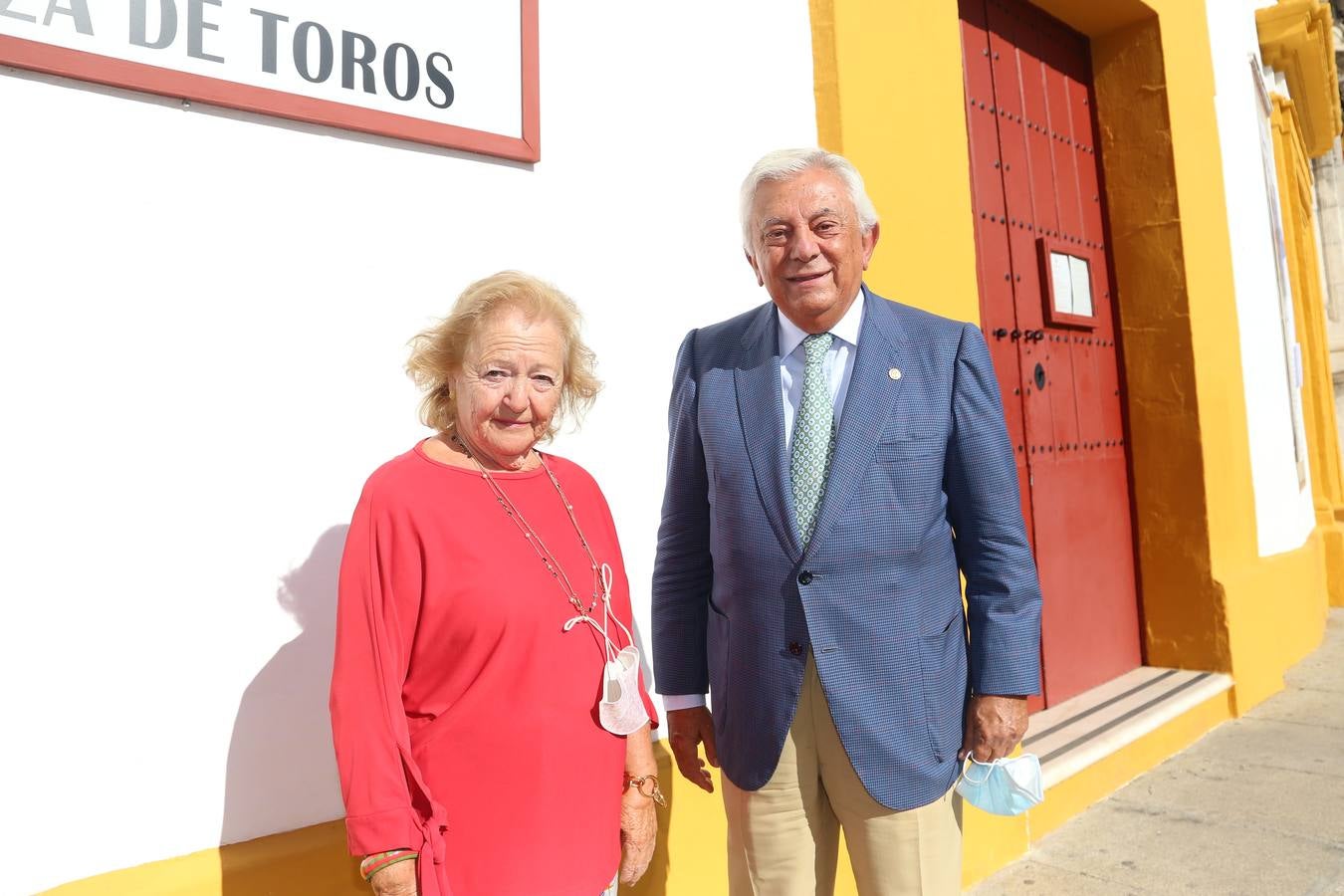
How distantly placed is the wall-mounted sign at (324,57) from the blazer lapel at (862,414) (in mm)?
1066

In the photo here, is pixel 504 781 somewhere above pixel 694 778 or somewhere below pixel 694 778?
above

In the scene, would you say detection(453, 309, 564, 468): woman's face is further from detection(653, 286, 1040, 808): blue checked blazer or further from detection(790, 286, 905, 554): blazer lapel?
detection(790, 286, 905, 554): blazer lapel

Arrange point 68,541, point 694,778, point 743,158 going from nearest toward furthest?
point 68,541 → point 694,778 → point 743,158

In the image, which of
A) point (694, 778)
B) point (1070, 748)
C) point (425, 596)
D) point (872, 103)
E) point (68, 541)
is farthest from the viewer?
point (1070, 748)

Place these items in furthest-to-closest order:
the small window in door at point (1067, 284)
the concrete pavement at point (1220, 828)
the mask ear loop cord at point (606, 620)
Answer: the small window in door at point (1067, 284) → the concrete pavement at point (1220, 828) → the mask ear loop cord at point (606, 620)

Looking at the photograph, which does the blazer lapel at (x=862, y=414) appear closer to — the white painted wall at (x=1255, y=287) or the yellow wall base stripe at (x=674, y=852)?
the yellow wall base stripe at (x=674, y=852)

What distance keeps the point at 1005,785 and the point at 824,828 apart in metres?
0.34

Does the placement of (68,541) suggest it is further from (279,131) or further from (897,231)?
(897,231)

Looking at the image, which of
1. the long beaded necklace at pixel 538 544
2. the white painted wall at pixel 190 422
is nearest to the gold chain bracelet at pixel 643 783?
the long beaded necklace at pixel 538 544

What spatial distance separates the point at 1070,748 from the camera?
3568 millimetres

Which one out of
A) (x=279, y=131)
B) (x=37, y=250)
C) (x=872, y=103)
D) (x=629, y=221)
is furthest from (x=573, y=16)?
(x=37, y=250)

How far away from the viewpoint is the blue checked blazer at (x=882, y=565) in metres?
1.61

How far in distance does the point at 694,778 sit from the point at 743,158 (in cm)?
183

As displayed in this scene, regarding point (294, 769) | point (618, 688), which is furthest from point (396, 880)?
point (294, 769)
